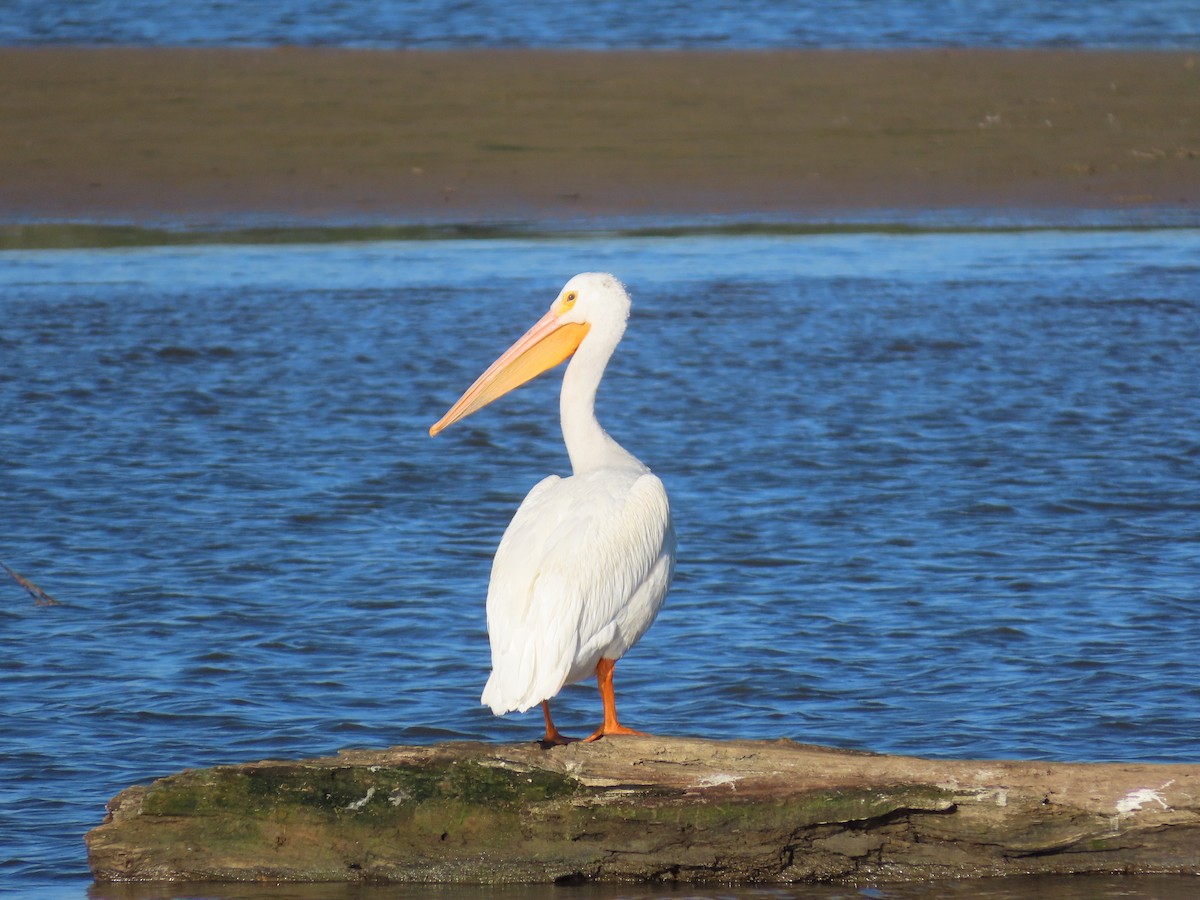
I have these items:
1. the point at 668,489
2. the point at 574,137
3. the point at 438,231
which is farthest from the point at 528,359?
the point at 574,137

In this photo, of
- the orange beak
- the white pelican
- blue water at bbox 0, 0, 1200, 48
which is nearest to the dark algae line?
blue water at bbox 0, 0, 1200, 48

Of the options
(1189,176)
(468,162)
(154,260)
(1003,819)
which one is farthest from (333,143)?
Result: (1003,819)

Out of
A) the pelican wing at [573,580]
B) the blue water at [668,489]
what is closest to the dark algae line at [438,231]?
the blue water at [668,489]

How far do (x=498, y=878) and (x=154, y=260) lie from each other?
9544 millimetres

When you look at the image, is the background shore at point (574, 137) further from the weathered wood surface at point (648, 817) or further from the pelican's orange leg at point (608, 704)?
the weathered wood surface at point (648, 817)

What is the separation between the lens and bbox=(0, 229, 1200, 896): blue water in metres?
5.48

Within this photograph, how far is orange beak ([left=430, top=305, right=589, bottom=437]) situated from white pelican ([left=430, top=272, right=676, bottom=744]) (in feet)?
0.86

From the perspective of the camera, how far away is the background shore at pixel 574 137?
1421cm

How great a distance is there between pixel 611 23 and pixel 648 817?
1790 centimetres

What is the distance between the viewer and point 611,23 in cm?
2102

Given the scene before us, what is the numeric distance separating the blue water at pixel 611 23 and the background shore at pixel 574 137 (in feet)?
5.48

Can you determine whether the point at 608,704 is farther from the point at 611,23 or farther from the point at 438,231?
the point at 611,23

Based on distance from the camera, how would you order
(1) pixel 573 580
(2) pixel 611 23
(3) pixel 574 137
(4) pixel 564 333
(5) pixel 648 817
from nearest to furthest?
(5) pixel 648 817 < (1) pixel 573 580 < (4) pixel 564 333 < (3) pixel 574 137 < (2) pixel 611 23

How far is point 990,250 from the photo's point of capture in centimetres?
1334
